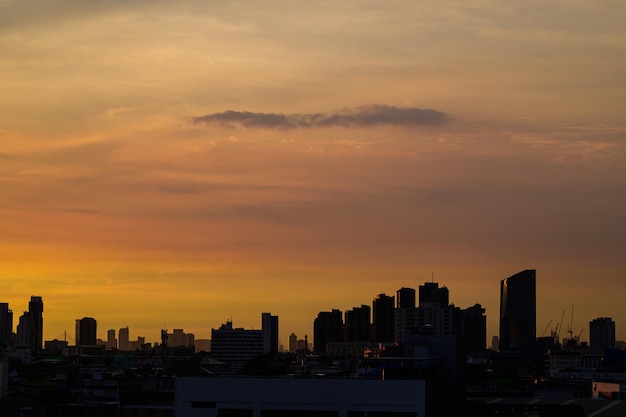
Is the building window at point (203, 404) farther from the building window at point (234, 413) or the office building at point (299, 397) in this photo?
the building window at point (234, 413)

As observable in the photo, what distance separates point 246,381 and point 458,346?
54.7 ft

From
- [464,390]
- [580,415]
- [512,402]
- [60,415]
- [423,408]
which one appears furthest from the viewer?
[60,415]

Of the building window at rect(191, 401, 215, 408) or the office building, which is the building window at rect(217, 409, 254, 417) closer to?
the office building

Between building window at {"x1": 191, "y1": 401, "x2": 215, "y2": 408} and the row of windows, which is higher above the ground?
building window at {"x1": 191, "y1": 401, "x2": 215, "y2": 408}

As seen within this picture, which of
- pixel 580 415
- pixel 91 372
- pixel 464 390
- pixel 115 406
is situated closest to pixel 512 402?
pixel 580 415

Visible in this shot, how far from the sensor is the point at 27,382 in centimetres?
17200

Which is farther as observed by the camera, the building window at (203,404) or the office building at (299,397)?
the building window at (203,404)

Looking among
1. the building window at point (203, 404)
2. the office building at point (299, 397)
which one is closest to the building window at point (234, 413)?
the office building at point (299, 397)

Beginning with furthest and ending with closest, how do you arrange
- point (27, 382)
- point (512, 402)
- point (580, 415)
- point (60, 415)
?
point (27, 382), point (60, 415), point (512, 402), point (580, 415)

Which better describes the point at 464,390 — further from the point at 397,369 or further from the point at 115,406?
the point at 115,406

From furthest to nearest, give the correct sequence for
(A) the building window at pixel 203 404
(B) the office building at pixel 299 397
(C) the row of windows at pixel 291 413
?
(A) the building window at pixel 203 404, (C) the row of windows at pixel 291 413, (B) the office building at pixel 299 397

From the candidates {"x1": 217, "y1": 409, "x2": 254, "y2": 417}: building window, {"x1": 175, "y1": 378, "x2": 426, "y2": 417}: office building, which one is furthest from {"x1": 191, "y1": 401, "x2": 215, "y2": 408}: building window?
{"x1": 217, "y1": 409, "x2": 254, "y2": 417}: building window

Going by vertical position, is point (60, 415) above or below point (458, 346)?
below

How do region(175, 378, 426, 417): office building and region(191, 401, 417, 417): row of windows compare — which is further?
region(191, 401, 417, 417): row of windows
